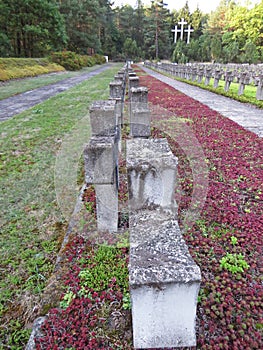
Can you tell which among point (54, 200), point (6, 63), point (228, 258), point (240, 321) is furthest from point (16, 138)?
point (6, 63)

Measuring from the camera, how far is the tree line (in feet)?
83.0

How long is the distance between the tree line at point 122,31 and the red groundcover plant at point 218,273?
1015 inches

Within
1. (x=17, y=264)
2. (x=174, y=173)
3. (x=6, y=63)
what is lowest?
(x=17, y=264)

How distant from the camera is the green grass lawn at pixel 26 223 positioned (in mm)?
1855

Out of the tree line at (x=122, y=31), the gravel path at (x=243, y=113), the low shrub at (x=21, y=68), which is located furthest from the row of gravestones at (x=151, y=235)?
the tree line at (x=122, y=31)

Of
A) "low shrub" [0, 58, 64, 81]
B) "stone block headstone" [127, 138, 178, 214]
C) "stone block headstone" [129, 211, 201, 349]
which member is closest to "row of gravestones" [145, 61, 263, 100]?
"stone block headstone" [127, 138, 178, 214]

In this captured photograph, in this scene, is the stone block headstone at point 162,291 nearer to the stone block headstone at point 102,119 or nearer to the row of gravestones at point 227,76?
the stone block headstone at point 102,119

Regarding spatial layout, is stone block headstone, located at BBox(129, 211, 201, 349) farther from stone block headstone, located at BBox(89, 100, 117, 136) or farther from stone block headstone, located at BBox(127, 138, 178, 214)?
stone block headstone, located at BBox(89, 100, 117, 136)

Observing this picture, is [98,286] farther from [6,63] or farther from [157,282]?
[6,63]

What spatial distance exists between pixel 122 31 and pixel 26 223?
7268 centimetres

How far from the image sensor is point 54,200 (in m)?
3.24

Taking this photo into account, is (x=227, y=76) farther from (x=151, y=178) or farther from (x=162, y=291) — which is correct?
(x=162, y=291)

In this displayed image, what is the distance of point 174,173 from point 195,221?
112 cm

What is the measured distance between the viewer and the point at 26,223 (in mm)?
2770
